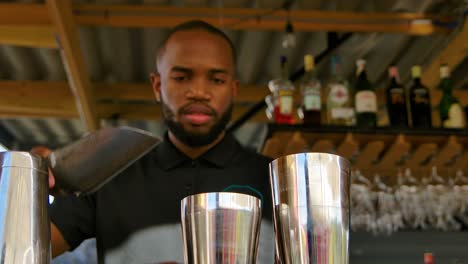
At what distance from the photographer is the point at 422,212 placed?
71.3 inches

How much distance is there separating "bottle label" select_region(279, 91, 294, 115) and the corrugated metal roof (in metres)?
0.73

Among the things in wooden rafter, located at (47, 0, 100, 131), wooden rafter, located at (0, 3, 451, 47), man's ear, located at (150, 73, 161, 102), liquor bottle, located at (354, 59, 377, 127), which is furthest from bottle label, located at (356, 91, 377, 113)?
wooden rafter, located at (47, 0, 100, 131)

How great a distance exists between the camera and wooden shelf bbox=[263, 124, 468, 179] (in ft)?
5.94

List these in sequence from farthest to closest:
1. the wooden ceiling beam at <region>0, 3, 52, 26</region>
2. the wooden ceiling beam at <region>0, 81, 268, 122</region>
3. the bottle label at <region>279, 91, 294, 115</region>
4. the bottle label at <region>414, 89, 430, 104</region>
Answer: the wooden ceiling beam at <region>0, 81, 268, 122</region>, the wooden ceiling beam at <region>0, 3, 52, 26</region>, the bottle label at <region>414, 89, 430, 104</region>, the bottle label at <region>279, 91, 294, 115</region>

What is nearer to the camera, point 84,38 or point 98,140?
point 98,140

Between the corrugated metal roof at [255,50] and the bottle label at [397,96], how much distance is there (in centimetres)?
69

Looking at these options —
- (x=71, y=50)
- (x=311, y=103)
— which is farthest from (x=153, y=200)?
(x=71, y=50)

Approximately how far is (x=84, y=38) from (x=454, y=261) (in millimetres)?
2066

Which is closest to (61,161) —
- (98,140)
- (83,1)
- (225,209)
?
(98,140)

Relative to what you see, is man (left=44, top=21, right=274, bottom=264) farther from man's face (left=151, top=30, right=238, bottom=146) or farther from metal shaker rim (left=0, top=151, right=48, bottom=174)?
metal shaker rim (left=0, top=151, right=48, bottom=174)

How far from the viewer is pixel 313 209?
47 centimetres

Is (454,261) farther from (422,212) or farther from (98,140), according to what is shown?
(98,140)

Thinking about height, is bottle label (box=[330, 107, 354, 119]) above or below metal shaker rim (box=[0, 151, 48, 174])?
above

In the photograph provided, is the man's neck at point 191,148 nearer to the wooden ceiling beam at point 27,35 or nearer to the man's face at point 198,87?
the man's face at point 198,87
